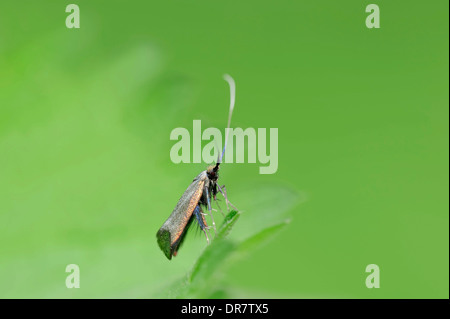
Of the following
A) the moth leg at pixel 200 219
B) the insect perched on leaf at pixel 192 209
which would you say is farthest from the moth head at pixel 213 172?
the moth leg at pixel 200 219

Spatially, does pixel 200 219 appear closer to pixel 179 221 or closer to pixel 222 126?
pixel 179 221

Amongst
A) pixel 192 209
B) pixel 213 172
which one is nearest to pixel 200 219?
pixel 192 209

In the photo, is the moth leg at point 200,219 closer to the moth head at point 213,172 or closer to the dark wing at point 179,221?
the dark wing at point 179,221

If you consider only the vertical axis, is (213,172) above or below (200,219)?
above

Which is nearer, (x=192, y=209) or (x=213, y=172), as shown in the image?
(x=192, y=209)
